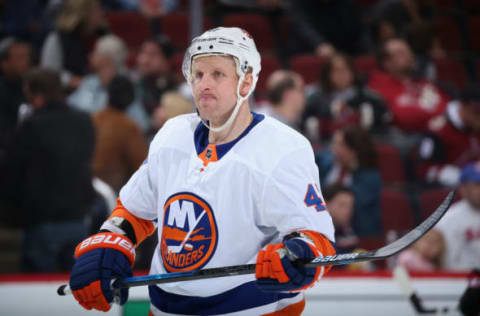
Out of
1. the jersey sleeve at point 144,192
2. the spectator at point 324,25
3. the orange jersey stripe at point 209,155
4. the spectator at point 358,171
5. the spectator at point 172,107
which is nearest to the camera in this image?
the orange jersey stripe at point 209,155

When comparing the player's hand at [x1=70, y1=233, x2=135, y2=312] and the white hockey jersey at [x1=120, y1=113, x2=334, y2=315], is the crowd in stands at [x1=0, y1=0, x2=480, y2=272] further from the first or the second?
the white hockey jersey at [x1=120, y1=113, x2=334, y2=315]

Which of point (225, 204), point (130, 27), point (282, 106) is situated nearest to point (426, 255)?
point (282, 106)

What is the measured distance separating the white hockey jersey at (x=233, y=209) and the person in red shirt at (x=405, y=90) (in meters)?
3.39

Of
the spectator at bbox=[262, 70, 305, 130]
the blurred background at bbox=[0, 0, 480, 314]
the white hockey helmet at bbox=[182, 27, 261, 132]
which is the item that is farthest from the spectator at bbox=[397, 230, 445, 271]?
the white hockey helmet at bbox=[182, 27, 261, 132]

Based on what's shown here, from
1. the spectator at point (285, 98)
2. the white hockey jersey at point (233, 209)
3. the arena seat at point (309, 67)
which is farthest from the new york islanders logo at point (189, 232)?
the arena seat at point (309, 67)

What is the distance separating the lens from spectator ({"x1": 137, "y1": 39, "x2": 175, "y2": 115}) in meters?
5.20

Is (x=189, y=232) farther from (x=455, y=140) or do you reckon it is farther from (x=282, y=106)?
(x=455, y=140)

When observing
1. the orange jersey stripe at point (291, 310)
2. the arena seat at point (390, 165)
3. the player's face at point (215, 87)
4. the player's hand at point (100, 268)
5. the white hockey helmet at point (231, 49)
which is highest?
the arena seat at point (390, 165)

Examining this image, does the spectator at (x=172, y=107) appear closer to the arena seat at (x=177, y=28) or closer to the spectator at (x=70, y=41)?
the spectator at (x=70, y=41)

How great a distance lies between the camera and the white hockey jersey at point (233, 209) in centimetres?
211

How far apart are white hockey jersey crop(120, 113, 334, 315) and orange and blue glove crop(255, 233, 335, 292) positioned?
10cm

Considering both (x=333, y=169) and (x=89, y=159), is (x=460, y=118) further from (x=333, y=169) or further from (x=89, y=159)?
(x=89, y=159)

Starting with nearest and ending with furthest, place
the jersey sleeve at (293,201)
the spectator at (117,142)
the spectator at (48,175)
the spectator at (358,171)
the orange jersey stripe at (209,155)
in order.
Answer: the jersey sleeve at (293,201) < the orange jersey stripe at (209,155) < the spectator at (48,175) < the spectator at (117,142) < the spectator at (358,171)

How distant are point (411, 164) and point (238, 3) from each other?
2155 millimetres
